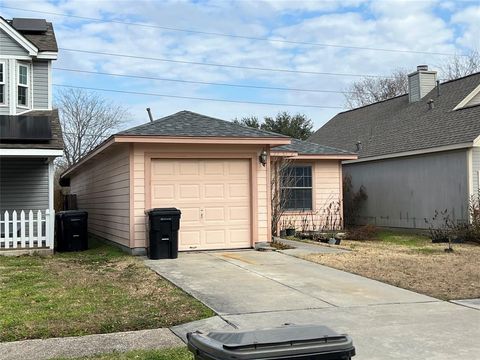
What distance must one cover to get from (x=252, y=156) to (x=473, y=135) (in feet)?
26.6

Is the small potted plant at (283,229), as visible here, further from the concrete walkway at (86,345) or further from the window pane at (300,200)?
the concrete walkway at (86,345)

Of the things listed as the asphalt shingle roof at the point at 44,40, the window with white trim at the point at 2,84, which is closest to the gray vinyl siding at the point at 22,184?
the window with white trim at the point at 2,84

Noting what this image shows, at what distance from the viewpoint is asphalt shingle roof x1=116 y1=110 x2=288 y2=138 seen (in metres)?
13.3

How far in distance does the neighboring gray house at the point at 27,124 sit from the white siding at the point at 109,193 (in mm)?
1606

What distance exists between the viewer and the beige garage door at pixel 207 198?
533 inches

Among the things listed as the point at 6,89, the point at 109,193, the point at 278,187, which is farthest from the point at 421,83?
the point at 6,89

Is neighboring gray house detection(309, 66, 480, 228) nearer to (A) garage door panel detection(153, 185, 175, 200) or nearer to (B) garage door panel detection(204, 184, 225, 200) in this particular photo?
(B) garage door panel detection(204, 184, 225, 200)

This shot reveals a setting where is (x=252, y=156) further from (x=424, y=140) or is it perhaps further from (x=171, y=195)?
(x=424, y=140)

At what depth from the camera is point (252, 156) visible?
46.5 ft

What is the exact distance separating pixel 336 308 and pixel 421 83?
65.1 ft

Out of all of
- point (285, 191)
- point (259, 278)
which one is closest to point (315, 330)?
point (259, 278)

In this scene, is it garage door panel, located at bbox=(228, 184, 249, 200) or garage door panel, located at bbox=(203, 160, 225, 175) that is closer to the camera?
garage door panel, located at bbox=(203, 160, 225, 175)

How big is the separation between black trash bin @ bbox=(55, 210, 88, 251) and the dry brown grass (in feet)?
21.9

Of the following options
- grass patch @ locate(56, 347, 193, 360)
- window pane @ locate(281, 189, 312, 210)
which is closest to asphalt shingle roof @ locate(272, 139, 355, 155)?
window pane @ locate(281, 189, 312, 210)
